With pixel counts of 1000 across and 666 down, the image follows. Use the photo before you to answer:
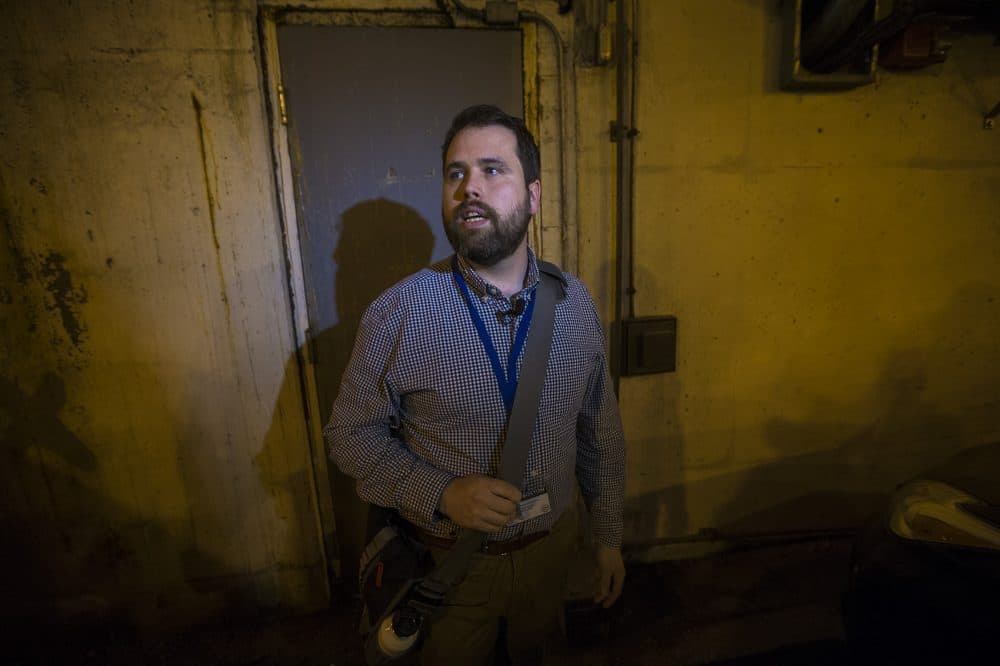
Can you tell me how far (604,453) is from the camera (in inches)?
67.0

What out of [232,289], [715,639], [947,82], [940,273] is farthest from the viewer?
[940,273]

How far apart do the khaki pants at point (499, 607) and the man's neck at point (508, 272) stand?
93 centimetres

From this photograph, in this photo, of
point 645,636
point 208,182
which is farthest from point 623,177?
point 645,636

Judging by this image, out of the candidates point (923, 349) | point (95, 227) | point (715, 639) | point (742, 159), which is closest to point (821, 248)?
point (742, 159)

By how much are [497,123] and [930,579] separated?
2.37 meters

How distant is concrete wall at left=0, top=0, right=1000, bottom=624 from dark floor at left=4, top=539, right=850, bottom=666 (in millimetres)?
179

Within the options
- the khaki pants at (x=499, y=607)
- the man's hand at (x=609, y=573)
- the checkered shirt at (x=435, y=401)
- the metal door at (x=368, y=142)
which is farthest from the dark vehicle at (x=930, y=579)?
the metal door at (x=368, y=142)

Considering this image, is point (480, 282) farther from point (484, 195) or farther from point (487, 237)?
point (484, 195)

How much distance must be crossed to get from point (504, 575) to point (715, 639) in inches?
67.0

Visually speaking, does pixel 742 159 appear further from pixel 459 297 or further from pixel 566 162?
pixel 459 297

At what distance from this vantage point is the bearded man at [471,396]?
1.35 meters

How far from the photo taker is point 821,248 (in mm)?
2645

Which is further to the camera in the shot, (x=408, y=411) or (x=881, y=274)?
(x=881, y=274)

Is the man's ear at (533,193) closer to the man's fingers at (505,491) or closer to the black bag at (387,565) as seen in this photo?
the man's fingers at (505,491)
